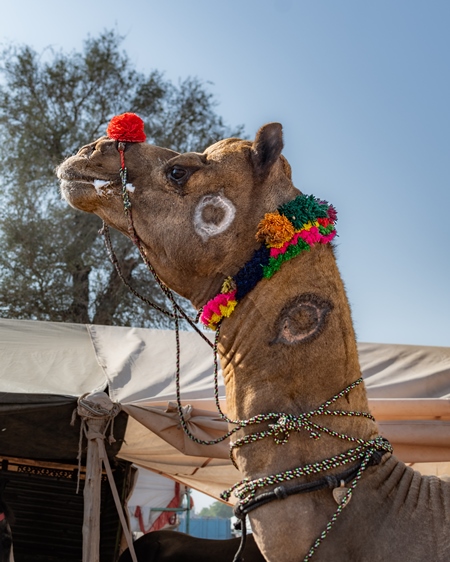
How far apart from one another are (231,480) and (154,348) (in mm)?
1566

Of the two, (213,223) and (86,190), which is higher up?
(86,190)

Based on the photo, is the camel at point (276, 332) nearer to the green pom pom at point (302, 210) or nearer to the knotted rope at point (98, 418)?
the green pom pom at point (302, 210)

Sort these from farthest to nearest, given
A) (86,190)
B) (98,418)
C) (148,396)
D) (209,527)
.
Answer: (209,527) → (148,396) → (98,418) → (86,190)

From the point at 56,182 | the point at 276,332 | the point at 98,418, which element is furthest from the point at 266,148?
the point at 56,182

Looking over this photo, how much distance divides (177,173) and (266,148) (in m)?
0.39

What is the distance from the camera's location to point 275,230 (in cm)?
269

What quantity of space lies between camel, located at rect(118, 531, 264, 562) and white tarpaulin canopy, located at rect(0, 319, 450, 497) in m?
0.58

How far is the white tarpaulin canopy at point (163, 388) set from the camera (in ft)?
17.5

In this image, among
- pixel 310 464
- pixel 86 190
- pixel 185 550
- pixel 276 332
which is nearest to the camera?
pixel 310 464

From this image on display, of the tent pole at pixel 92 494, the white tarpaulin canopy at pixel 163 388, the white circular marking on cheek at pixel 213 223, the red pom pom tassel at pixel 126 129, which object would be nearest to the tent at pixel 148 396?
the white tarpaulin canopy at pixel 163 388

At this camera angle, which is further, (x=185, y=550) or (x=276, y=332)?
(x=185, y=550)

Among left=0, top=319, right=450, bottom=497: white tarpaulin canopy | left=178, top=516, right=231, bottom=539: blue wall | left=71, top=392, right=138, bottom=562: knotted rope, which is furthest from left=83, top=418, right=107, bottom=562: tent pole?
left=178, top=516, right=231, bottom=539: blue wall

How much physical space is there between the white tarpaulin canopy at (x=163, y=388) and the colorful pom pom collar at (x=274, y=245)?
271 centimetres

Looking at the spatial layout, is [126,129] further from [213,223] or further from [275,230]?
[275,230]
